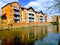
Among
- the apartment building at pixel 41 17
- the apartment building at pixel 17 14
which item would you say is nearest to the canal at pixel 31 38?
the apartment building at pixel 17 14

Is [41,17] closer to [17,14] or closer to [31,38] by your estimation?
[17,14]

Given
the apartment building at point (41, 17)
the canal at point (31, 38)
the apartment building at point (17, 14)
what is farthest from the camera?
the apartment building at point (41, 17)

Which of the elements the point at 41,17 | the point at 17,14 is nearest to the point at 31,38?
the point at 17,14

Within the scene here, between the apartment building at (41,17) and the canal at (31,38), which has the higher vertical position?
the apartment building at (41,17)

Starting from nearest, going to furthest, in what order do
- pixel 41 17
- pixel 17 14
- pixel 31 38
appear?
pixel 31 38 < pixel 17 14 < pixel 41 17

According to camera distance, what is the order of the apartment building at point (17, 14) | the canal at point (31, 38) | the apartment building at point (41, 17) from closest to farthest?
the canal at point (31, 38) < the apartment building at point (17, 14) < the apartment building at point (41, 17)

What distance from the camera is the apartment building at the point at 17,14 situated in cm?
3272

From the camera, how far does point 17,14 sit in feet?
114

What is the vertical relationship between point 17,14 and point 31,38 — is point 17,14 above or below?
above

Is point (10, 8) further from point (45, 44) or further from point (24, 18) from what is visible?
point (45, 44)

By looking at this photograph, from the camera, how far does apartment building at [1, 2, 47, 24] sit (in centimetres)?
3272

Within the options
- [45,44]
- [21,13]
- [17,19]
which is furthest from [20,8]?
[45,44]

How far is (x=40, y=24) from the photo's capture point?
129ft

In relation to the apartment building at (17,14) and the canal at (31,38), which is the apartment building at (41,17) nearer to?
the apartment building at (17,14)
